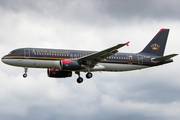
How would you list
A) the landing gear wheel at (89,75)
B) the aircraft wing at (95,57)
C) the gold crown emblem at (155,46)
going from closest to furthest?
1. the aircraft wing at (95,57)
2. the landing gear wheel at (89,75)
3. the gold crown emblem at (155,46)

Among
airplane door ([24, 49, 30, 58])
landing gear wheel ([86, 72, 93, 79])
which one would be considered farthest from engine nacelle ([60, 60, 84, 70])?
Answer: airplane door ([24, 49, 30, 58])

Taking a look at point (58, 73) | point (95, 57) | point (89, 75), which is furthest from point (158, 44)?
point (58, 73)

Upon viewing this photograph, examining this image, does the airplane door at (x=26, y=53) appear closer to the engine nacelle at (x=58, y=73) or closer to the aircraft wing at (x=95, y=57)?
the engine nacelle at (x=58, y=73)

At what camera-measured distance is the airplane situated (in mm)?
46531

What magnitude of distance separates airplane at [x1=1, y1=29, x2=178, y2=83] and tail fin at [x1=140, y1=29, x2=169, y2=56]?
1.75m

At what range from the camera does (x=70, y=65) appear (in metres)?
46.1

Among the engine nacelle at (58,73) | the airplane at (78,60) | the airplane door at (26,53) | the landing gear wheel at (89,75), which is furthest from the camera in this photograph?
the engine nacelle at (58,73)

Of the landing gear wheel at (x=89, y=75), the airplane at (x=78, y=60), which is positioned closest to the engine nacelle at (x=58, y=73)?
the airplane at (x=78, y=60)

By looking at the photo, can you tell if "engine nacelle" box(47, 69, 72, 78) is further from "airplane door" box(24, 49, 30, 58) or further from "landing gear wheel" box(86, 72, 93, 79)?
"airplane door" box(24, 49, 30, 58)

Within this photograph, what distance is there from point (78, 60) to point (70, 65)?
1884 mm

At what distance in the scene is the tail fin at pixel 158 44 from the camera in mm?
56344

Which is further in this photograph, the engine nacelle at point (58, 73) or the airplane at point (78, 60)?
the engine nacelle at point (58, 73)

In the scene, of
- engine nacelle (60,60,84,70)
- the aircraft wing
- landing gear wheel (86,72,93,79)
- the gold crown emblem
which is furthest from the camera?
the gold crown emblem

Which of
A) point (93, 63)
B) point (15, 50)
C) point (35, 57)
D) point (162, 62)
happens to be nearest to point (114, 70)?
point (93, 63)
